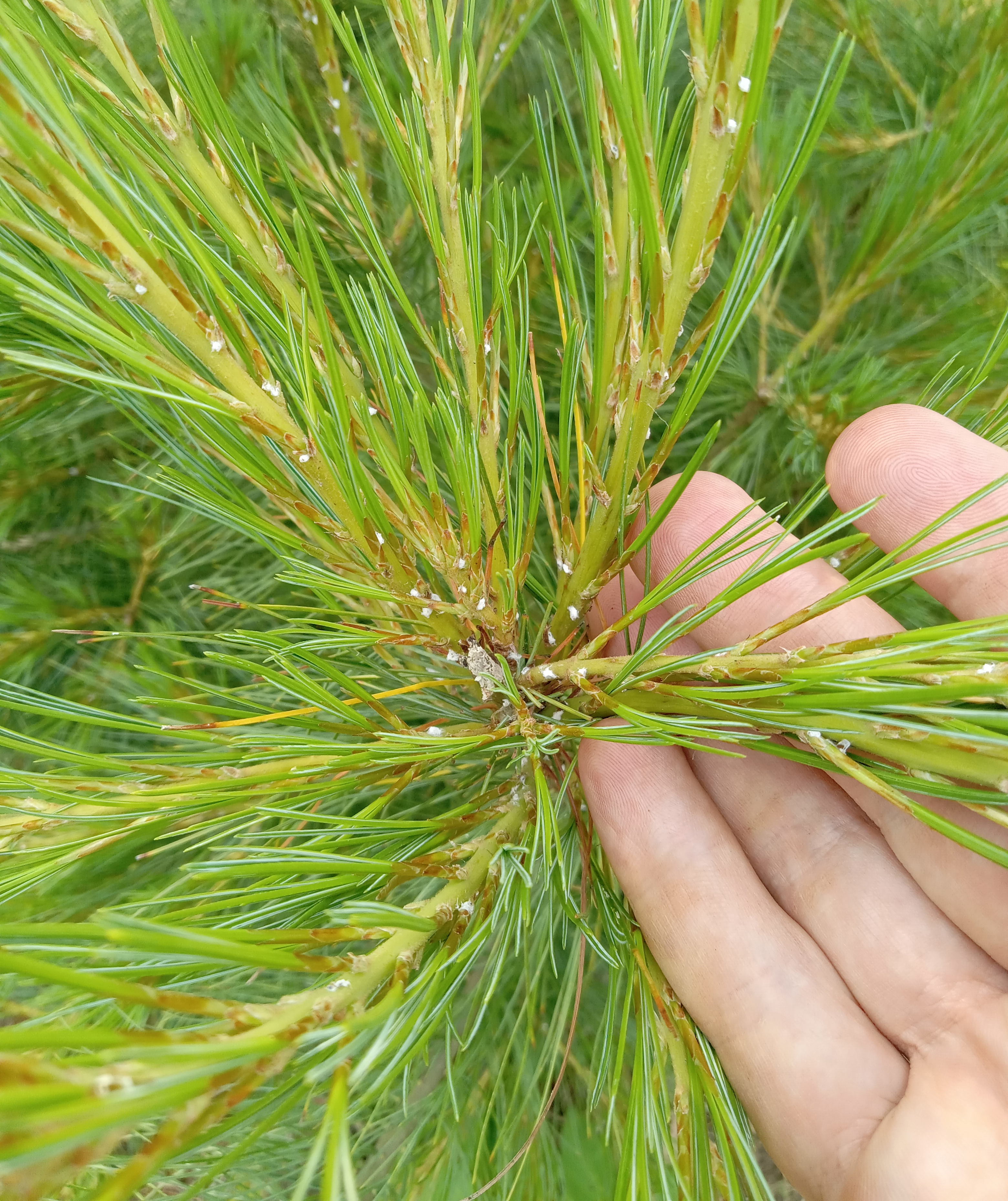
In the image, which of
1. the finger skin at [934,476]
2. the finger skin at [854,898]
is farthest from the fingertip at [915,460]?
the finger skin at [854,898]

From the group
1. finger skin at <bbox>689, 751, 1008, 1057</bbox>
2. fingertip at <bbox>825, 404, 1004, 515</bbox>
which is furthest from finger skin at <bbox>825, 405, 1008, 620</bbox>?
finger skin at <bbox>689, 751, 1008, 1057</bbox>

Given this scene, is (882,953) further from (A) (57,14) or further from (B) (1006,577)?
(A) (57,14)

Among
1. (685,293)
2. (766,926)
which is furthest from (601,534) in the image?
(766,926)

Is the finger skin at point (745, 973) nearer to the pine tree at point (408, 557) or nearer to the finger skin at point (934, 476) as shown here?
the pine tree at point (408, 557)

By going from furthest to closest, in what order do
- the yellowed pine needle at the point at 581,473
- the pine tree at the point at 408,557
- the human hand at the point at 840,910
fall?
the human hand at the point at 840,910
the yellowed pine needle at the point at 581,473
the pine tree at the point at 408,557

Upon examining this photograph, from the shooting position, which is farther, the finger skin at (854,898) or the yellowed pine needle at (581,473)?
the finger skin at (854,898)

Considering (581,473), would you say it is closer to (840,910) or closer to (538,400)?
(538,400)
